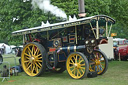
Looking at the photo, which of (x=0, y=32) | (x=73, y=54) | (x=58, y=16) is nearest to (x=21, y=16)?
(x=0, y=32)

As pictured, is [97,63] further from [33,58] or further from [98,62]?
[33,58]

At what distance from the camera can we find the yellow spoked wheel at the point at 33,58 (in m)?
9.18

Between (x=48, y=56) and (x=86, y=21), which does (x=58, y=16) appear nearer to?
(x=48, y=56)

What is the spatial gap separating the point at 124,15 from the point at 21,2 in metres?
7.45

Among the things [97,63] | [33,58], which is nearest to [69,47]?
[97,63]

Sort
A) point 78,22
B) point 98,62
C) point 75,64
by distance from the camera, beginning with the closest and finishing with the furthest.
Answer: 1. point 78,22
2. point 75,64
3. point 98,62

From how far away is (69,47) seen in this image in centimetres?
863

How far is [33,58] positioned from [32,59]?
7 centimetres

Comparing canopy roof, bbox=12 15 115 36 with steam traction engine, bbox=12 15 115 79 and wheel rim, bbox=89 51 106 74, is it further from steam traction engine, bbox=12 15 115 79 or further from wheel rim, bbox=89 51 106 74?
wheel rim, bbox=89 51 106 74

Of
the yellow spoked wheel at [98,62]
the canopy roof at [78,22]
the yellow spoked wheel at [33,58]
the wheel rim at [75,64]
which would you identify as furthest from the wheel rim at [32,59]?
the yellow spoked wheel at [98,62]

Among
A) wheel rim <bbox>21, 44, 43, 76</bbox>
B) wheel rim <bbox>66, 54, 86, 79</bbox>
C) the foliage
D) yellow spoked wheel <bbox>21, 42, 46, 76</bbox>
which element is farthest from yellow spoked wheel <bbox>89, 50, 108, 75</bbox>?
the foliage

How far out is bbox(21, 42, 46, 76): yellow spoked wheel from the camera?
9180 mm

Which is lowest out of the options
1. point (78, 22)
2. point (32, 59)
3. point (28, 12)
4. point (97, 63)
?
point (97, 63)

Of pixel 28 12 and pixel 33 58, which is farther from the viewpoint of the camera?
pixel 28 12
